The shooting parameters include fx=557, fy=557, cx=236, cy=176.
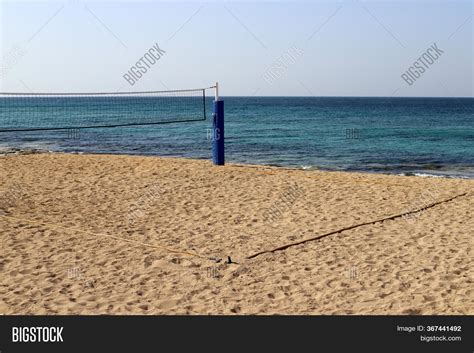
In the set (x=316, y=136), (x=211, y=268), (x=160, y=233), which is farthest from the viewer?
(x=316, y=136)

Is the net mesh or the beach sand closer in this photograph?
the beach sand

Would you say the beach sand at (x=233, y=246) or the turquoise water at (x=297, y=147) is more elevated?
the turquoise water at (x=297, y=147)

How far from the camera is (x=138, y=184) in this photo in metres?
11.0

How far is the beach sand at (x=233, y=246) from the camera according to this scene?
506cm

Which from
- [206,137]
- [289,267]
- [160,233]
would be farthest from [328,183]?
[206,137]

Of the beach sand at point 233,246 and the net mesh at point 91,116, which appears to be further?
the net mesh at point 91,116

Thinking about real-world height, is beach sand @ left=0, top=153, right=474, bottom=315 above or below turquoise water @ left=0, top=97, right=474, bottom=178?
below

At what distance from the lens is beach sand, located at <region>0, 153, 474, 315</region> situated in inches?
199

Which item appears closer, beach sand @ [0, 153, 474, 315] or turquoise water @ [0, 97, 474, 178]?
beach sand @ [0, 153, 474, 315]

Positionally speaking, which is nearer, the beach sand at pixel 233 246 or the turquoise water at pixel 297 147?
the beach sand at pixel 233 246

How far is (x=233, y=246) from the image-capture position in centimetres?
680

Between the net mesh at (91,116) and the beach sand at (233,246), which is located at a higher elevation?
the net mesh at (91,116)

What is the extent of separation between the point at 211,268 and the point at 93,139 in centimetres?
2482
